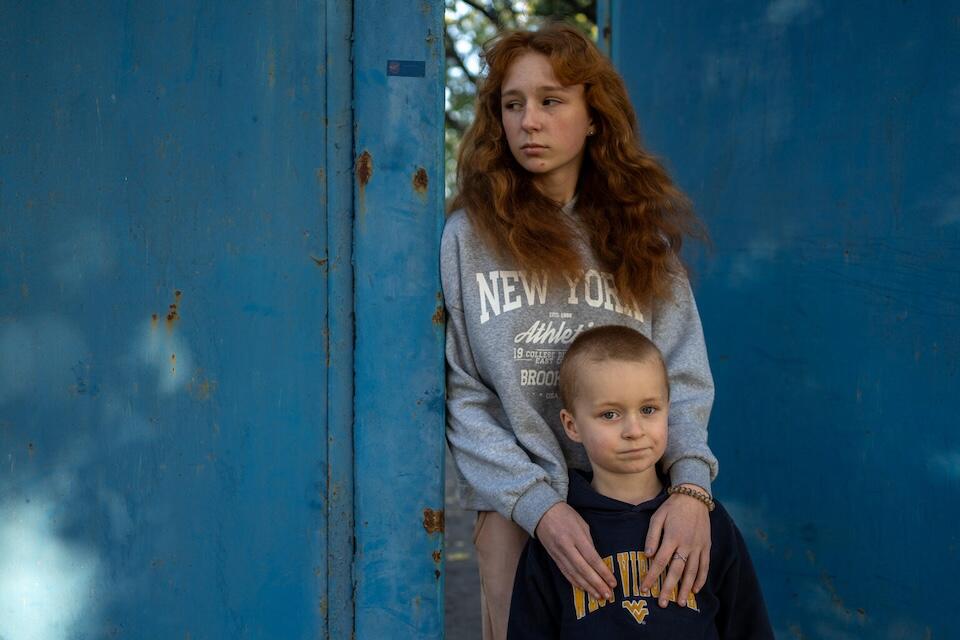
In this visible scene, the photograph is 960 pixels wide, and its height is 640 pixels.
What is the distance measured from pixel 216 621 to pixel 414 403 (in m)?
0.66

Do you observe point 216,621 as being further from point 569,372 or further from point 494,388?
point 569,372

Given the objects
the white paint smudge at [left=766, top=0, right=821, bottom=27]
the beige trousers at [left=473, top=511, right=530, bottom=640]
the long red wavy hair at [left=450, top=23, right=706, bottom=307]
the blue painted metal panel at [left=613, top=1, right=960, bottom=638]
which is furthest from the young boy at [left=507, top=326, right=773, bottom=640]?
the white paint smudge at [left=766, top=0, right=821, bottom=27]

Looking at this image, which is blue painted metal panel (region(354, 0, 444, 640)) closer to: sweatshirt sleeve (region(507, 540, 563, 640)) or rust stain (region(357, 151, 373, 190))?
rust stain (region(357, 151, 373, 190))

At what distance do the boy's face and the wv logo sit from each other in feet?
0.85

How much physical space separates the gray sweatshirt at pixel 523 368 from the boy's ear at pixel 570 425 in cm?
8

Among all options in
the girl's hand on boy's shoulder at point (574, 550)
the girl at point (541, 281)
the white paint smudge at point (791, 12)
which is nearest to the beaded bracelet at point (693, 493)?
the girl at point (541, 281)

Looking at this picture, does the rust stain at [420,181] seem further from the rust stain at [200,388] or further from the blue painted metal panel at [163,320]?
the rust stain at [200,388]

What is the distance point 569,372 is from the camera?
197 cm

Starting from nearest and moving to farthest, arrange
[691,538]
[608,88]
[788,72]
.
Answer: [691,538] < [608,88] < [788,72]

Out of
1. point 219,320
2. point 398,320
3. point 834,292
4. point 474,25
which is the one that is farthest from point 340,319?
point 474,25

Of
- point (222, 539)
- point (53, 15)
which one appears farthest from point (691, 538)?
point (53, 15)

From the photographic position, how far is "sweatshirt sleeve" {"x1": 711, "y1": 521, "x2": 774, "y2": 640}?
1.96 m

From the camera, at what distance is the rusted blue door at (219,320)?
6.64 ft

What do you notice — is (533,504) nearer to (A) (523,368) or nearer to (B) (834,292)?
(A) (523,368)
